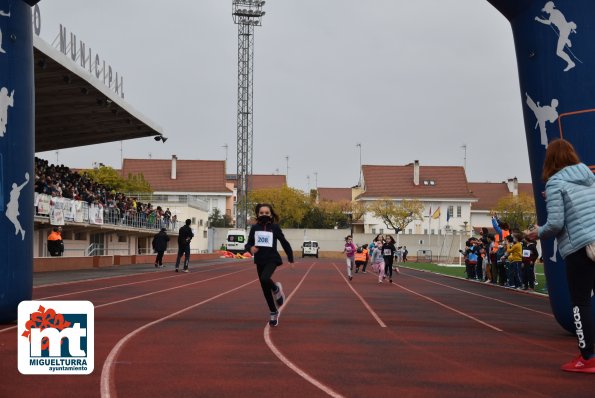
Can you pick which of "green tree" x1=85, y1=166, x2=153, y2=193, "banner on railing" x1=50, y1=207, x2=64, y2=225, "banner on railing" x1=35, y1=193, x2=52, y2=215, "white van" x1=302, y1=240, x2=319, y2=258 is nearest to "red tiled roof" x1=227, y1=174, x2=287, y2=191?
"green tree" x1=85, y1=166, x2=153, y2=193

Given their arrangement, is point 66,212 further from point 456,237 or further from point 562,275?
point 456,237

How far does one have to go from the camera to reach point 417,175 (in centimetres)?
10581

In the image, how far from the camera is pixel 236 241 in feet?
245

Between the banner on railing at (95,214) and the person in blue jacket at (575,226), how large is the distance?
100 feet

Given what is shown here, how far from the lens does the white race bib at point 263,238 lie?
1173cm

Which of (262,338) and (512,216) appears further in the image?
(512,216)

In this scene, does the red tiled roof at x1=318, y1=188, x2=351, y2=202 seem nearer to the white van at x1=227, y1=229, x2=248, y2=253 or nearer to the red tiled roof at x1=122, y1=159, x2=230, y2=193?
the red tiled roof at x1=122, y1=159, x2=230, y2=193

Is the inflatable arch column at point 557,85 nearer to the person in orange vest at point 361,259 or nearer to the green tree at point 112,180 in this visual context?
the person in orange vest at point 361,259

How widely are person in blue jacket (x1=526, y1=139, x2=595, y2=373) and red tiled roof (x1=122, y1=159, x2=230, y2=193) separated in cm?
10277


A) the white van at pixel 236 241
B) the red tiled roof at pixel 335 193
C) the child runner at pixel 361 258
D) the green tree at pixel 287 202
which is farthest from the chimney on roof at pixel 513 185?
the child runner at pixel 361 258

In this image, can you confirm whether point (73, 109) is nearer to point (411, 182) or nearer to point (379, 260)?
point (379, 260)

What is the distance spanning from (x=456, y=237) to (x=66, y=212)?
4492 cm

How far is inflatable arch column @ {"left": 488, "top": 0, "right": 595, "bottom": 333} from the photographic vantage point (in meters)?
9.80

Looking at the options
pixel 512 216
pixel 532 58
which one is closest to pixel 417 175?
pixel 512 216
